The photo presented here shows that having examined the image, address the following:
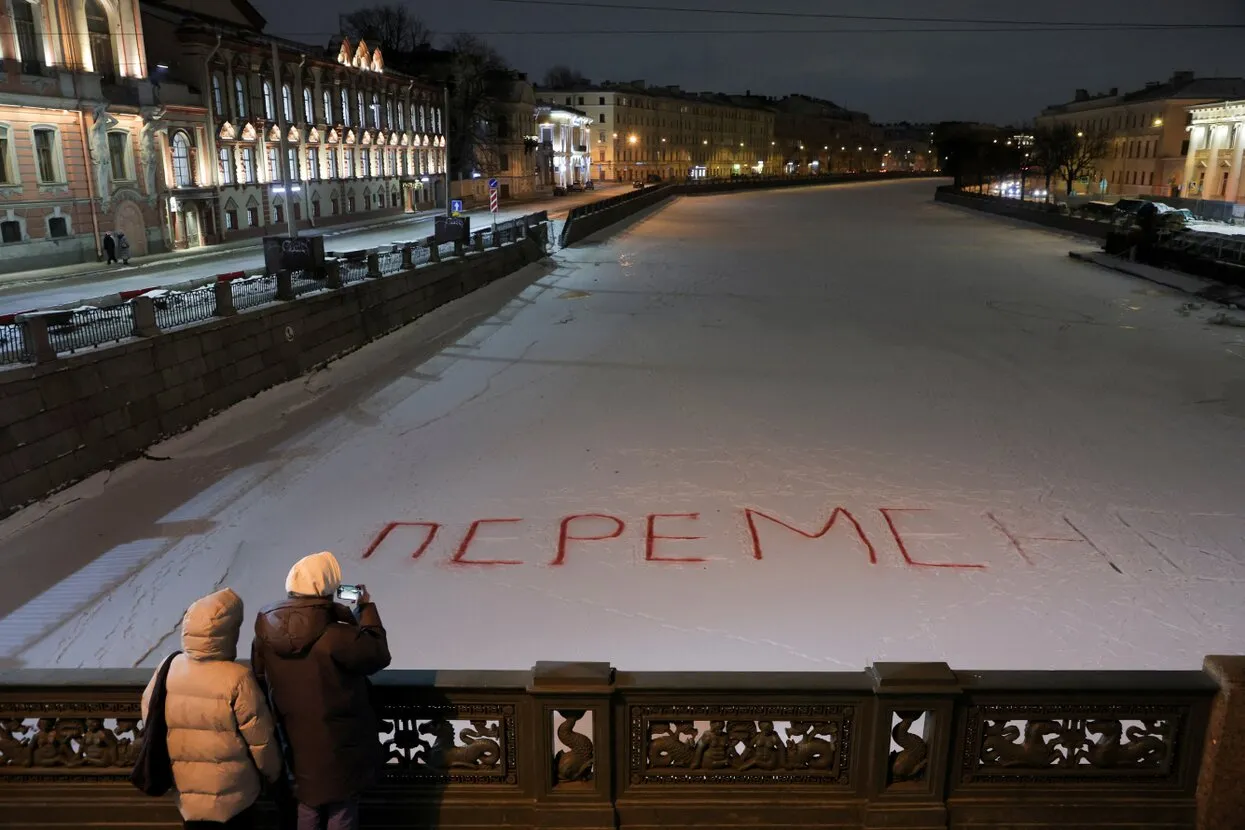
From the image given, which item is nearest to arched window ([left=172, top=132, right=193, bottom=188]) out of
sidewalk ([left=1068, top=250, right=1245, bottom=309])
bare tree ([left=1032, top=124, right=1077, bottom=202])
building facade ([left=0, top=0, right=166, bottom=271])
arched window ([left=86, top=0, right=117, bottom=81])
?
building facade ([left=0, top=0, right=166, bottom=271])

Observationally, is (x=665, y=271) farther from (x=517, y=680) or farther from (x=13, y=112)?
(x=517, y=680)

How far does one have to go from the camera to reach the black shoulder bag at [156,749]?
337 centimetres

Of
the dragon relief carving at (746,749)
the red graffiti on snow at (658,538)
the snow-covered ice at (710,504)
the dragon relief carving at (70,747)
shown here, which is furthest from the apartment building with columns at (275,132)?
the dragon relief carving at (746,749)

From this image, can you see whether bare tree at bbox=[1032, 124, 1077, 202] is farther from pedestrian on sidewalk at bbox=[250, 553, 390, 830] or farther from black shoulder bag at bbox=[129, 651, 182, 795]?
black shoulder bag at bbox=[129, 651, 182, 795]

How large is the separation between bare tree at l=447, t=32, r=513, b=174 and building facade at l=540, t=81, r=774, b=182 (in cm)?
3541

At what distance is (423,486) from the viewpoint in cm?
1285

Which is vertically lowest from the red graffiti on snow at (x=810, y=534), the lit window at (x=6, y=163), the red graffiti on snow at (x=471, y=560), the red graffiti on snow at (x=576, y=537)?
the red graffiti on snow at (x=471, y=560)

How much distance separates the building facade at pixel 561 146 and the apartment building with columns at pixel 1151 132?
52.5 m

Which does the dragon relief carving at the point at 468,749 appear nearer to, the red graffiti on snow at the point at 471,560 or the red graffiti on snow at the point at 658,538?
the red graffiti on snow at the point at 471,560

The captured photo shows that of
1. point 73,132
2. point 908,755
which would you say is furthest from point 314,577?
point 73,132

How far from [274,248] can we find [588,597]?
15.9 meters

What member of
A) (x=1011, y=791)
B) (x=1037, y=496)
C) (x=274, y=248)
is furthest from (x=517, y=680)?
(x=274, y=248)

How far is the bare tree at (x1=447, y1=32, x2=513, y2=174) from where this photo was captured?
241ft

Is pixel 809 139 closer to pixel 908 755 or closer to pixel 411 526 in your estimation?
pixel 411 526
